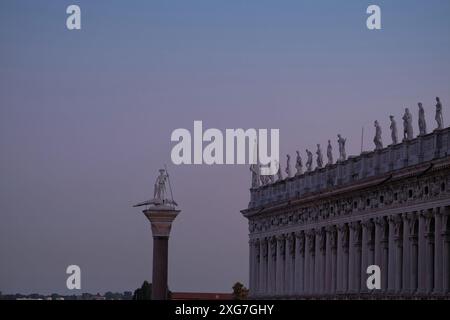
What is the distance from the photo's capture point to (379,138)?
77.4 m

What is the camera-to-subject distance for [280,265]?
97.5 m

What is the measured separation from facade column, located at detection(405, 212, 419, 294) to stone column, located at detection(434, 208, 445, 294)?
2768 mm

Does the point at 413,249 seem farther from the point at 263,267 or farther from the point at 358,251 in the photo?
the point at 263,267

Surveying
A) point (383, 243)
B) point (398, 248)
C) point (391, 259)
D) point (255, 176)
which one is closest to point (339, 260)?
point (383, 243)

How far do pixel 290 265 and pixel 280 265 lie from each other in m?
2.24

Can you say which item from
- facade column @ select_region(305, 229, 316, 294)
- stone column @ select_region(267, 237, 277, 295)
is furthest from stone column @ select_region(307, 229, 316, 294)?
stone column @ select_region(267, 237, 277, 295)

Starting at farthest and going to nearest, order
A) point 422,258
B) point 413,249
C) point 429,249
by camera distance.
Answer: point 413,249
point 422,258
point 429,249

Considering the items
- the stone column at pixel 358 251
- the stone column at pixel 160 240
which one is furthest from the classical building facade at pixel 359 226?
the stone column at pixel 160 240

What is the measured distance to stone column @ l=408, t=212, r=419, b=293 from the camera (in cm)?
7188
